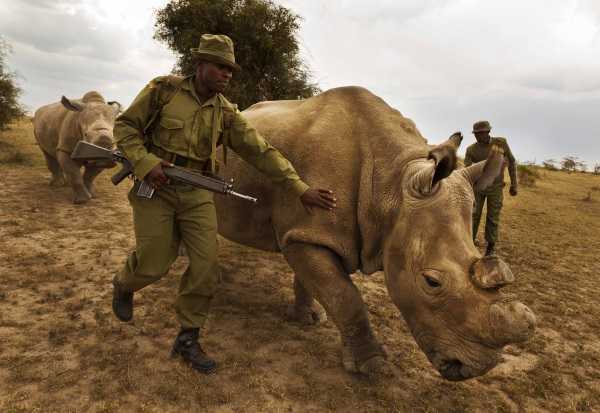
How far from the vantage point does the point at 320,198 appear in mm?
3117

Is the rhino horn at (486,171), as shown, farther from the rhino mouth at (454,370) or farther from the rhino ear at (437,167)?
the rhino mouth at (454,370)

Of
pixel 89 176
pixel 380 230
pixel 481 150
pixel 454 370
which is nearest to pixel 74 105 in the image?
pixel 89 176

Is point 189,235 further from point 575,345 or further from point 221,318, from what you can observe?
point 575,345

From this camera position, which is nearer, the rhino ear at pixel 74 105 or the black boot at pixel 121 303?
the black boot at pixel 121 303

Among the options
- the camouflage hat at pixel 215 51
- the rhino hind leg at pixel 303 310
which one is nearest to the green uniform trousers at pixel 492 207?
the rhino hind leg at pixel 303 310

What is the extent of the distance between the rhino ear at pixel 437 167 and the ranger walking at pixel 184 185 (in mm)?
682

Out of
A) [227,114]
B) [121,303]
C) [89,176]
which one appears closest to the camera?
[227,114]

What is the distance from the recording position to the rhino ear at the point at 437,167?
254 cm

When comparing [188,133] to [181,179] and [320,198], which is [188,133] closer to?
[181,179]

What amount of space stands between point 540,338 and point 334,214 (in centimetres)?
274

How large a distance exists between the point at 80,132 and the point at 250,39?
7208 mm

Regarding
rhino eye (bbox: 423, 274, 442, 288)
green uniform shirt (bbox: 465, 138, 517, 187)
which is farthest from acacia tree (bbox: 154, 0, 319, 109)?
rhino eye (bbox: 423, 274, 442, 288)

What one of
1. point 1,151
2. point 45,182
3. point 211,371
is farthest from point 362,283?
point 1,151

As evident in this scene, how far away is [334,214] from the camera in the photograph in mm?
3227
